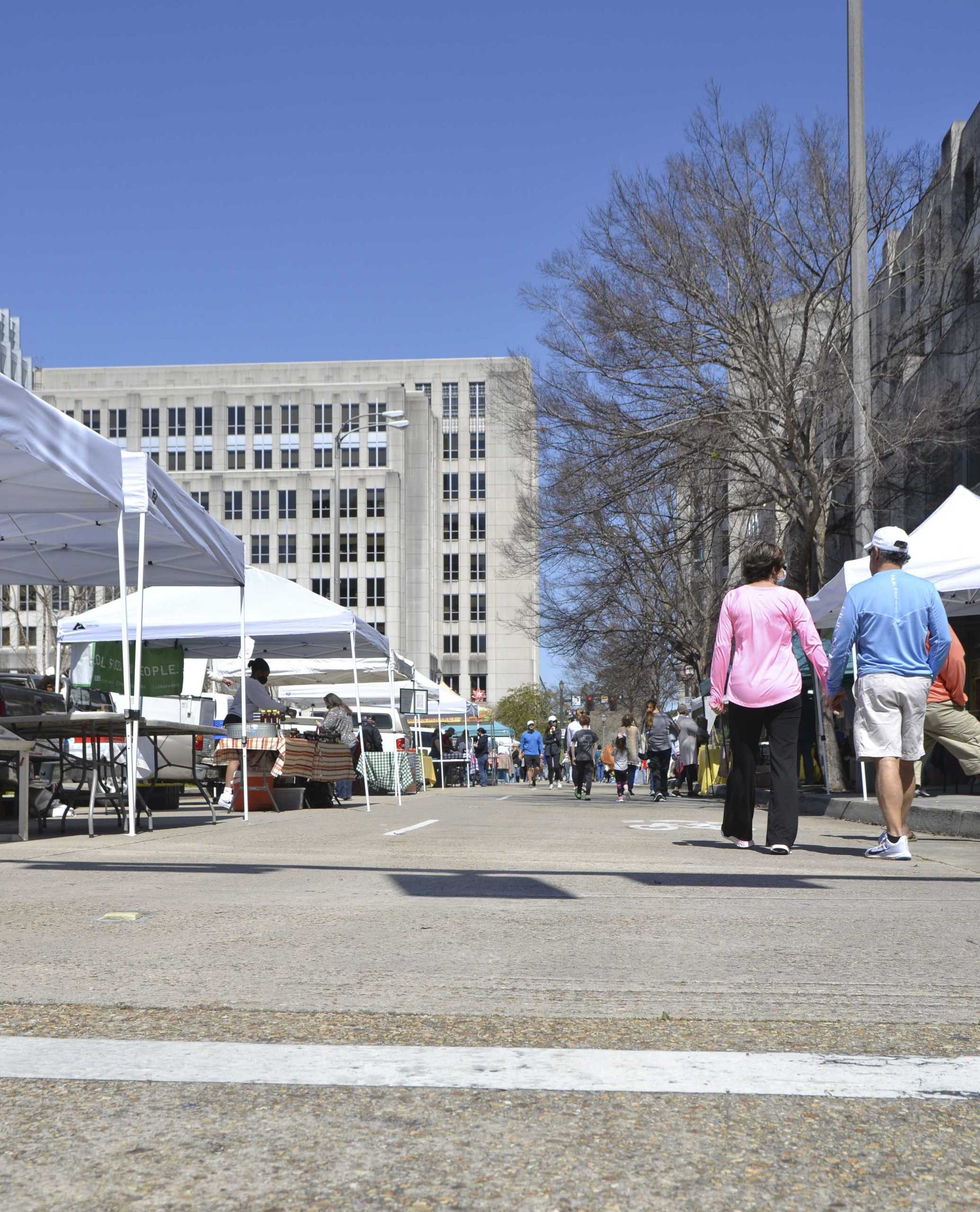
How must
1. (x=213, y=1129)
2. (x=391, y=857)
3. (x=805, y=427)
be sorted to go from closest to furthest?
(x=213, y=1129), (x=391, y=857), (x=805, y=427)

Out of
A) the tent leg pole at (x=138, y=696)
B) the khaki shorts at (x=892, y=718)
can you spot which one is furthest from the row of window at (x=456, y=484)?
the khaki shorts at (x=892, y=718)

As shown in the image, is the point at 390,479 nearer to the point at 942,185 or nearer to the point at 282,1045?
the point at 942,185

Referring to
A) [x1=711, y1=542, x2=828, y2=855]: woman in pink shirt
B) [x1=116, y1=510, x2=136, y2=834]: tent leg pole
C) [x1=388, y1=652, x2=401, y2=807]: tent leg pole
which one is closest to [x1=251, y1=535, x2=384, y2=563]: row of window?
[x1=388, y1=652, x2=401, y2=807]: tent leg pole

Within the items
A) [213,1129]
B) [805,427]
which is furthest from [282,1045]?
[805,427]

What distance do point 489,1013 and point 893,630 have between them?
5370 mm

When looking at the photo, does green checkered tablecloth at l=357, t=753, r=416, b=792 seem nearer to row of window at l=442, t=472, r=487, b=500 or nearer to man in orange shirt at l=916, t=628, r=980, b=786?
man in orange shirt at l=916, t=628, r=980, b=786

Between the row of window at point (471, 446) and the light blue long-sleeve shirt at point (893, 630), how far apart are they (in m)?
111

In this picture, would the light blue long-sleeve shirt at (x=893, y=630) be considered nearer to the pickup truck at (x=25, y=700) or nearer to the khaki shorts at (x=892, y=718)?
the khaki shorts at (x=892, y=718)

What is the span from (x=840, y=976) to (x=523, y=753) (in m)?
41.9

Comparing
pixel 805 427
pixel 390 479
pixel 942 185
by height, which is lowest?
pixel 805 427

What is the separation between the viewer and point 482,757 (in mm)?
46156

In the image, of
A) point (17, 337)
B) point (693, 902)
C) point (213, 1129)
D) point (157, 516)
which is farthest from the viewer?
point (17, 337)

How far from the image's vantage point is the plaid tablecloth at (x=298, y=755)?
52.2 feet

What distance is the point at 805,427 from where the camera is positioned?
2020 centimetres
